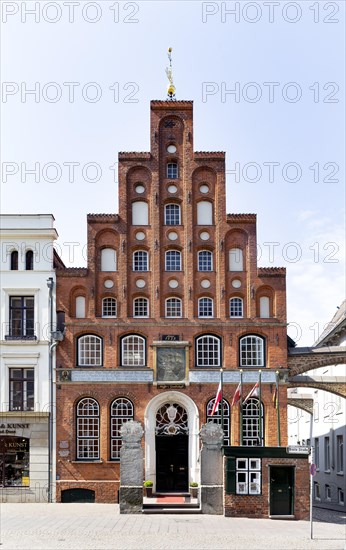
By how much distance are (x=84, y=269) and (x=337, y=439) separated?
19784 millimetres

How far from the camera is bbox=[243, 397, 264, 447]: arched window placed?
4031 cm

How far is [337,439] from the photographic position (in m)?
50.1

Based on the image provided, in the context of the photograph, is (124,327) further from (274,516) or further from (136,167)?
(274,516)

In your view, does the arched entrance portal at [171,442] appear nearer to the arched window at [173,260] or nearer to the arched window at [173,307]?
the arched window at [173,307]

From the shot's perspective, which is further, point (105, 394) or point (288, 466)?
point (105, 394)

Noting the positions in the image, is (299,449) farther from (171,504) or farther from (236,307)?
(236,307)

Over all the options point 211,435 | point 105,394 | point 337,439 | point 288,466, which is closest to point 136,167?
point 105,394

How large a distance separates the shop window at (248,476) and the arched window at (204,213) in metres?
13.9

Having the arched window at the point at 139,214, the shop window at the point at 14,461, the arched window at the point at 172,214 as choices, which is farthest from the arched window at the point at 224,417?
the arched window at the point at 139,214

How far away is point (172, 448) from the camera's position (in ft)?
132

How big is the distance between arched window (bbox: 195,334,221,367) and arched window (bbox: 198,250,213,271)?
11.3 feet

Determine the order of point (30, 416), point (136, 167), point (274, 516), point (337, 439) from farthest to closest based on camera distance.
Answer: point (337, 439), point (136, 167), point (30, 416), point (274, 516)

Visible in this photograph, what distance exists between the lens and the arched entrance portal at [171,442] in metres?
39.9

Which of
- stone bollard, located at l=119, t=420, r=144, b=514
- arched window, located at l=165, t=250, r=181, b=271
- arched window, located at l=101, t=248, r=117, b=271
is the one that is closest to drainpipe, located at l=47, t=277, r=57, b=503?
arched window, located at l=101, t=248, r=117, b=271
